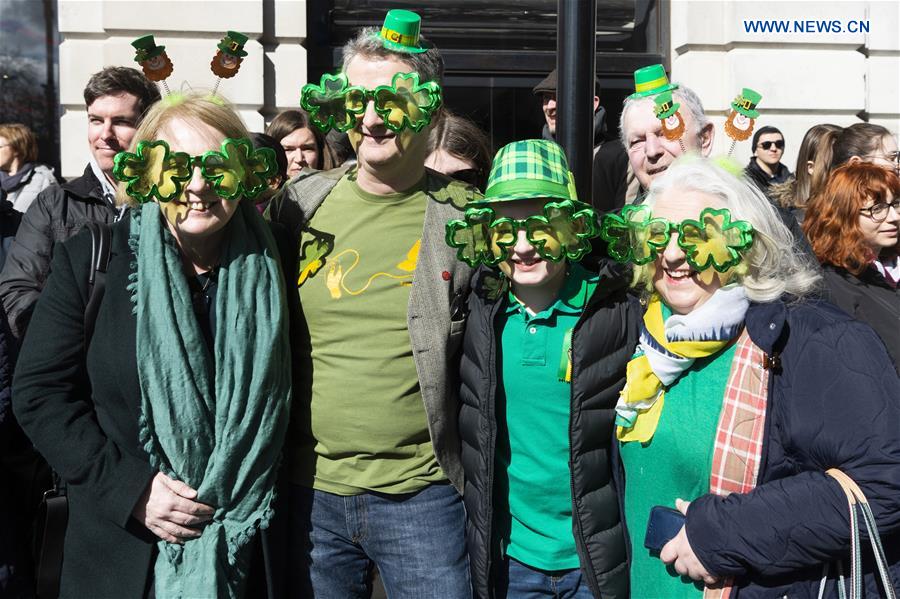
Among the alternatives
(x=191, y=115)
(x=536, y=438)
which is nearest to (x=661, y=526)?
(x=536, y=438)

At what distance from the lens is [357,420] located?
2732mm

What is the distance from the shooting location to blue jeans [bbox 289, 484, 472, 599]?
2.77m

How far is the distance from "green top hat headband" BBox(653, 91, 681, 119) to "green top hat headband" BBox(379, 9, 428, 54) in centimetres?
92

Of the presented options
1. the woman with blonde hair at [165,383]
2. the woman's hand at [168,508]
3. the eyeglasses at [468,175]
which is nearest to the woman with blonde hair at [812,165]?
the eyeglasses at [468,175]

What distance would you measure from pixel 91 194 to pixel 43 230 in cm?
22

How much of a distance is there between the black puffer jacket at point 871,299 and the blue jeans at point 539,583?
1.91 metres

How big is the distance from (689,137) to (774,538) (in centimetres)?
162

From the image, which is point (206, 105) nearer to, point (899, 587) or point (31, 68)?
point (899, 587)

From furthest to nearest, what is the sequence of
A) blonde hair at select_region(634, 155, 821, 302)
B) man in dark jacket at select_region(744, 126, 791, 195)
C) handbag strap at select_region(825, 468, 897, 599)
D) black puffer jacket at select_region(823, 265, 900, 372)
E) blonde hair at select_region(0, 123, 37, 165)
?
man in dark jacket at select_region(744, 126, 791, 195) < blonde hair at select_region(0, 123, 37, 165) < black puffer jacket at select_region(823, 265, 900, 372) < blonde hair at select_region(634, 155, 821, 302) < handbag strap at select_region(825, 468, 897, 599)

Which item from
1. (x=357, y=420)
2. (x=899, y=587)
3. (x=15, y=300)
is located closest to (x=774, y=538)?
(x=899, y=587)

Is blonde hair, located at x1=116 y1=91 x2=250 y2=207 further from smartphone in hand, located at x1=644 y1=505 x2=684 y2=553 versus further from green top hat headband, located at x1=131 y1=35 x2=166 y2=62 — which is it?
smartphone in hand, located at x1=644 y1=505 x2=684 y2=553

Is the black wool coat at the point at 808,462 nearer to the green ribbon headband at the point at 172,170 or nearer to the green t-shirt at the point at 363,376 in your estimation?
the green t-shirt at the point at 363,376

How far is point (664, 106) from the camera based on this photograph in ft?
10.9

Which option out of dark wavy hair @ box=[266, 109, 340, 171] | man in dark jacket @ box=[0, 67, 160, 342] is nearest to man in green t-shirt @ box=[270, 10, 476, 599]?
man in dark jacket @ box=[0, 67, 160, 342]
